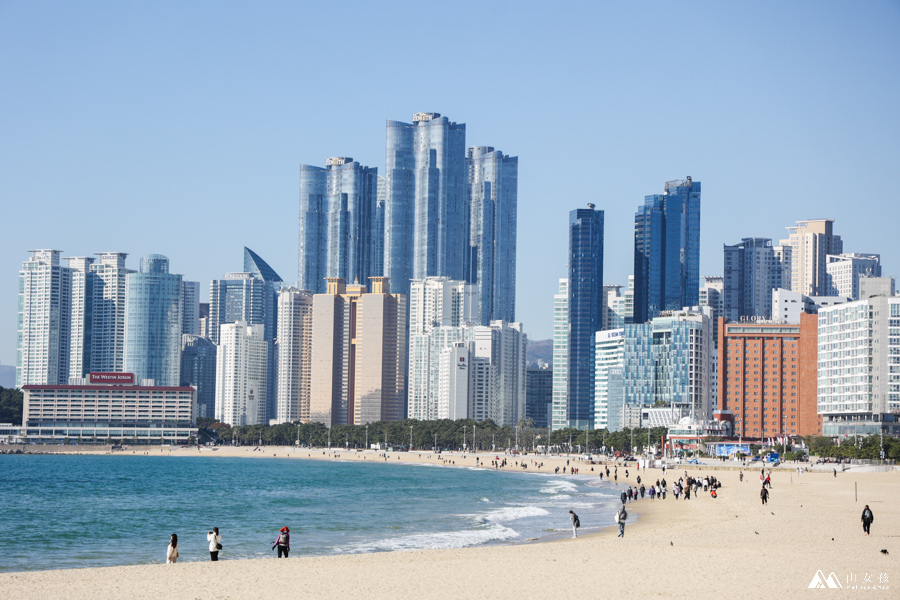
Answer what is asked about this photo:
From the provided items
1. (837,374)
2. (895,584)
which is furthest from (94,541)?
(837,374)

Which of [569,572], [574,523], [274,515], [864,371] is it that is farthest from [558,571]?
[864,371]

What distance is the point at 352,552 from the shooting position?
162 feet

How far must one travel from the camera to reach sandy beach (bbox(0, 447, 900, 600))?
3234cm

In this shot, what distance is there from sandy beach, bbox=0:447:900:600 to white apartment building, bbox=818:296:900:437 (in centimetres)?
13194

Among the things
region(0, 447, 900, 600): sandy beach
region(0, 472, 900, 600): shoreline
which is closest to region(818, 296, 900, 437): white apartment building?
region(0, 447, 900, 600): sandy beach

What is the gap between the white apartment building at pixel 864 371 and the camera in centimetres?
17438

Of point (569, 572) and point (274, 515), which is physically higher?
point (569, 572)

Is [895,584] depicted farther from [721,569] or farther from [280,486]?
[280,486]

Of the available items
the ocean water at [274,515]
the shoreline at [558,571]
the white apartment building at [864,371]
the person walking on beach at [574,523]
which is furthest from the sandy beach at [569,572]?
the white apartment building at [864,371]

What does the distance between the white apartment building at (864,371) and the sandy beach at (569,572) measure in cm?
13194

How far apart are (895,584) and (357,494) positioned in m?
73.8

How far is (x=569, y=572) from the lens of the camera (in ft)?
119

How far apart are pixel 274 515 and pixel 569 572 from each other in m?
42.9

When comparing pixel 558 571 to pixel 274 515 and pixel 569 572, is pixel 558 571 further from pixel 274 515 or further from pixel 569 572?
pixel 274 515
